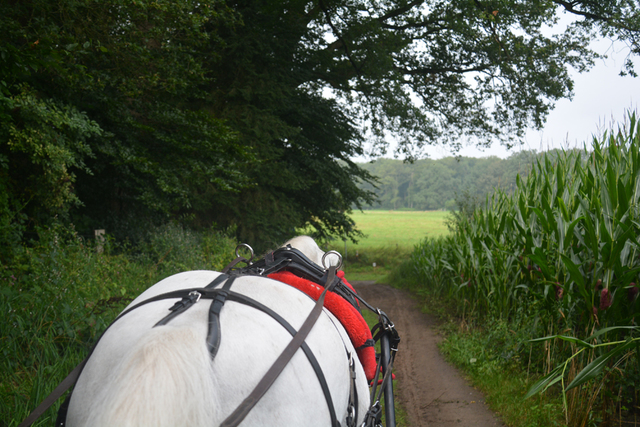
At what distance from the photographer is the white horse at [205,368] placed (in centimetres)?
100

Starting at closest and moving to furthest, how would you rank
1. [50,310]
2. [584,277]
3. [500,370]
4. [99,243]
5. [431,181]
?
[584,277] → [50,310] → [500,370] → [99,243] → [431,181]

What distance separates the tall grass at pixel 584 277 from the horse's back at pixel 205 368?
6.45ft

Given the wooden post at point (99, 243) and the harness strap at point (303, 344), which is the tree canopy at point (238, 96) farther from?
the harness strap at point (303, 344)

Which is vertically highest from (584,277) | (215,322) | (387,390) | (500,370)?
(215,322)

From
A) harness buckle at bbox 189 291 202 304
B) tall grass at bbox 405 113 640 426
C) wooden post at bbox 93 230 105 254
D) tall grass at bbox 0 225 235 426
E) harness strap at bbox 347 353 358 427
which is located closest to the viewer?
harness buckle at bbox 189 291 202 304

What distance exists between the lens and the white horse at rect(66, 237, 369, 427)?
3.28 feet

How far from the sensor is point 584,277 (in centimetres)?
337

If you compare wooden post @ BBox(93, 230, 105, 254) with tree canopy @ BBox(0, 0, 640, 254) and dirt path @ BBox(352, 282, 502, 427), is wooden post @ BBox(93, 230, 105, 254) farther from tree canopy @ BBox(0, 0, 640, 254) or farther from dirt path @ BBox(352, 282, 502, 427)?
→ dirt path @ BBox(352, 282, 502, 427)

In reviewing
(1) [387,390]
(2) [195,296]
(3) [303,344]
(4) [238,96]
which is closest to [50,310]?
(2) [195,296]

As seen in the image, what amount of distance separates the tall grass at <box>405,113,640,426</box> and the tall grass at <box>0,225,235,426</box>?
11.3ft

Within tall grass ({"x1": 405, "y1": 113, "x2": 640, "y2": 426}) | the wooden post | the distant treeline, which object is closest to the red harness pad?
tall grass ({"x1": 405, "y1": 113, "x2": 640, "y2": 426})

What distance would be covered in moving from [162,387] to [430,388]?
434cm

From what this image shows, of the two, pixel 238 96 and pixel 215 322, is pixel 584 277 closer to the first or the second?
pixel 215 322

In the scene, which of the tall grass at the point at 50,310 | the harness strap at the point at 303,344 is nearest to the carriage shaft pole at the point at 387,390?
the harness strap at the point at 303,344
